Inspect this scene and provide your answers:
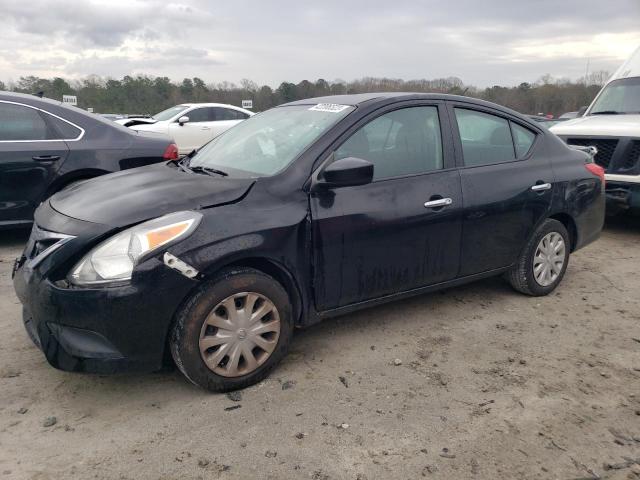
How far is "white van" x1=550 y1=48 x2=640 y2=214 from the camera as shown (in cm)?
658

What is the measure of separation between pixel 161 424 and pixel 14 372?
1.13 metres

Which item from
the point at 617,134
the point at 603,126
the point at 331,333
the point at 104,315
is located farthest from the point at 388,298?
the point at 603,126

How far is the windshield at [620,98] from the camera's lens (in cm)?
773

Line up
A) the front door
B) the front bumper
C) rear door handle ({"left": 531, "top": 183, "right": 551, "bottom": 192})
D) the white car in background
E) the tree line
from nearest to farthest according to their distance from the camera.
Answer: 1. the front bumper
2. the front door
3. rear door handle ({"left": 531, "top": 183, "right": 551, "bottom": 192})
4. the white car in background
5. the tree line

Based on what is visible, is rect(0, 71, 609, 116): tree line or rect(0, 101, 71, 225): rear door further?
rect(0, 71, 609, 116): tree line

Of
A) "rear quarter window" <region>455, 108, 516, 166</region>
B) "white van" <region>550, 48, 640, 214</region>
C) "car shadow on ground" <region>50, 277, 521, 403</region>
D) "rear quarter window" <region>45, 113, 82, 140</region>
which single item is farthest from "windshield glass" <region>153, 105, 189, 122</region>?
"rear quarter window" <region>455, 108, 516, 166</region>

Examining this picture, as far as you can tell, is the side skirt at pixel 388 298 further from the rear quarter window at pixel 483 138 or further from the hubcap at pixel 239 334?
the rear quarter window at pixel 483 138

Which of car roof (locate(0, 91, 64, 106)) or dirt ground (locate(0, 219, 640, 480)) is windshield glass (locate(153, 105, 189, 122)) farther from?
dirt ground (locate(0, 219, 640, 480))

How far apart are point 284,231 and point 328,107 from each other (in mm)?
1145

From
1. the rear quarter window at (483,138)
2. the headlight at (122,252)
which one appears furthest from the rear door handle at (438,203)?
the headlight at (122,252)

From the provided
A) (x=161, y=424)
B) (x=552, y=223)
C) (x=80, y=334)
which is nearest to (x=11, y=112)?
(x=80, y=334)

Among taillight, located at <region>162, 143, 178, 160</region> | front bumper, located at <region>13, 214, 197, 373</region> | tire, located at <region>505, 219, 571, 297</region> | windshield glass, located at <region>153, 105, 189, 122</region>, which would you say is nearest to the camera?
front bumper, located at <region>13, 214, 197, 373</region>

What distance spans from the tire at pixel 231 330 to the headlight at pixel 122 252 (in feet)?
1.08

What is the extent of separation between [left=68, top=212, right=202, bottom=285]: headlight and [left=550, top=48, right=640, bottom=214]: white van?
5900 millimetres
